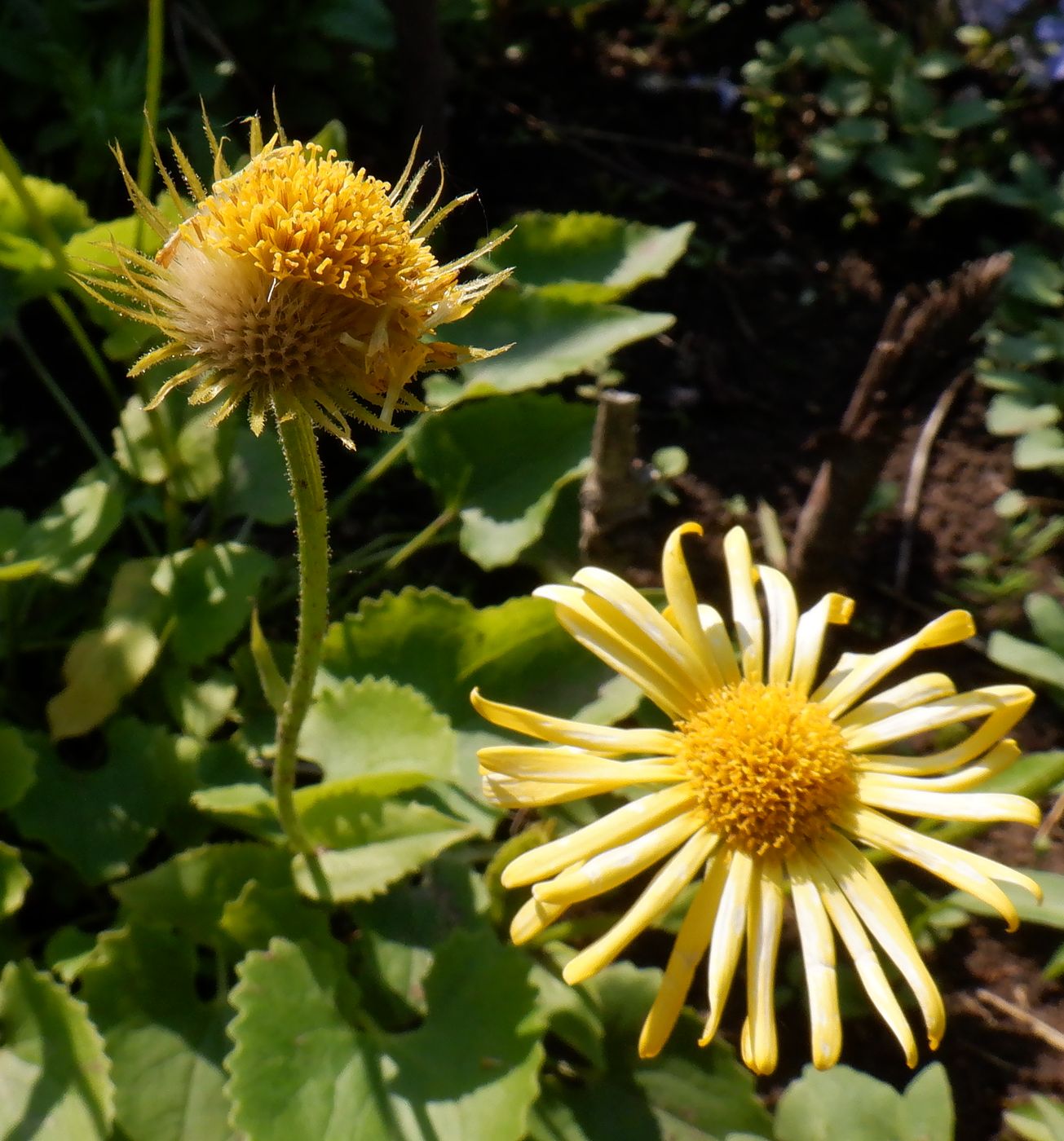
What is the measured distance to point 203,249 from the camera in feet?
3.27

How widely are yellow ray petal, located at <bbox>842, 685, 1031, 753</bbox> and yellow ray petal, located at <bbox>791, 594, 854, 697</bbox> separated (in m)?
0.08

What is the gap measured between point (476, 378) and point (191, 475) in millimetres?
527

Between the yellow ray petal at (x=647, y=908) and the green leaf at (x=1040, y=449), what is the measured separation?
1.37 metres

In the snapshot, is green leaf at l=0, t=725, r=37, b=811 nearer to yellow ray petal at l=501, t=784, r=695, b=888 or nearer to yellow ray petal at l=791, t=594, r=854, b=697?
yellow ray petal at l=501, t=784, r=695, b=888

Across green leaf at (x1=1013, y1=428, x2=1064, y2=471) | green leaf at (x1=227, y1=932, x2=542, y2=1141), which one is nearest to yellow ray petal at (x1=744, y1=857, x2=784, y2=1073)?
green leaf at (x1=227, y1=932, x2=542, y2=1141)

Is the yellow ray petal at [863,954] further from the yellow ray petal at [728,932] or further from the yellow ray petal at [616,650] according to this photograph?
the yellow ray petal at [616,650]

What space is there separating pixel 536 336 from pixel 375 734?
75cm

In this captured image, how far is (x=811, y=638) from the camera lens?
1.43 metres

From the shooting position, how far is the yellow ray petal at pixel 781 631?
4.62 feet

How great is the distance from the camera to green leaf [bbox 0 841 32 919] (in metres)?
1.51

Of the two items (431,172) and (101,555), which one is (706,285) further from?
(101,555)

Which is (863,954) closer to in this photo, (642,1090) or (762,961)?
(762,961)

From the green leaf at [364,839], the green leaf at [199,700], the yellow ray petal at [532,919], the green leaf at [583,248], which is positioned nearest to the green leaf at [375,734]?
the green leaf at [364,839]

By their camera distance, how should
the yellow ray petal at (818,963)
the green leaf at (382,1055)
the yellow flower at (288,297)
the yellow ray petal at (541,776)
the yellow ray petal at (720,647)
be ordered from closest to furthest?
the yellow flower at (288,297) → the yellow ray petal at (818,963) → the yellow ray petal at (541,776) → the green leaf at (382,1055) → the yellow ray petal at (720,647)
